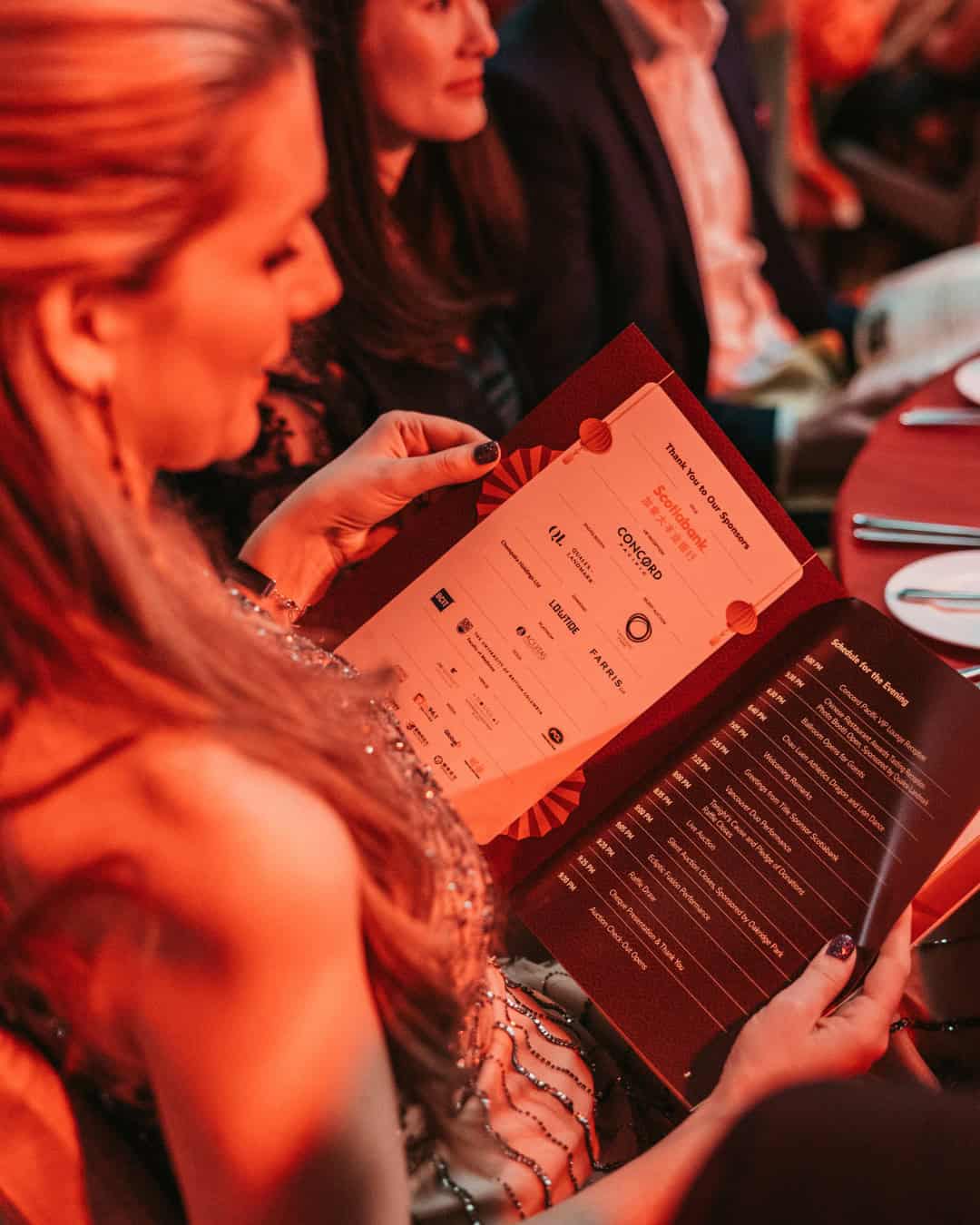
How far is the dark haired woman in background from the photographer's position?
120cm

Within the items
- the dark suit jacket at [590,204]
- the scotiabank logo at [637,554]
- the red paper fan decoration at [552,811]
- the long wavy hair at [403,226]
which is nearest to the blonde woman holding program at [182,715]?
the red paper fan decoration at [552,811]

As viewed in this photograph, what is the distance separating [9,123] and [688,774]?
0.55m

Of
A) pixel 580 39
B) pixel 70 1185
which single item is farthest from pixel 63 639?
pixel 580 39

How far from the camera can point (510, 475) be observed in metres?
0.80

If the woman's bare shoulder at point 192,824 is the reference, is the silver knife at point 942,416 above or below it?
below

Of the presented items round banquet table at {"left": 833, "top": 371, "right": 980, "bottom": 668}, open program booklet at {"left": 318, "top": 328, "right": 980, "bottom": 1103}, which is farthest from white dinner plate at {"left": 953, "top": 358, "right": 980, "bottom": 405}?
open program booklet at {"left": 318, "top": 328, "right": 980, "bottom": 1103}

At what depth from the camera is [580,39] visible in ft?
5.76

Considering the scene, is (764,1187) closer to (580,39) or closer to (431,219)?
(431,219)

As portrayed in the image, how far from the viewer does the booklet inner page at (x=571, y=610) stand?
0.79 m

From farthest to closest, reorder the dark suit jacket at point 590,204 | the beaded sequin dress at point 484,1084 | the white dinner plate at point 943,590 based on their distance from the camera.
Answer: the dark suit jacket at point 590,204, the white dinner plate at point 943,590, the beaded sequin dress at point 484,1084

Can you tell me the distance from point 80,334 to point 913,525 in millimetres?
800

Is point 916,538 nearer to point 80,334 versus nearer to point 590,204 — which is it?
point 80,334

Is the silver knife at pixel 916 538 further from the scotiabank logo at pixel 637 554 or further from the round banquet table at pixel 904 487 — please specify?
the scotiabank logo at pixel 637 554

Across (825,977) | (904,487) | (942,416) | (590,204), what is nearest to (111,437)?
(825,977)
